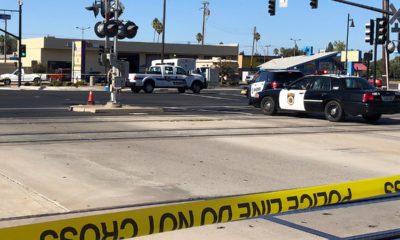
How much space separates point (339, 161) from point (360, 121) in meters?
8.15

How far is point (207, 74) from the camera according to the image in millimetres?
57812

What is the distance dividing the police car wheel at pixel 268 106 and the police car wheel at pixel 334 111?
7.49 feet

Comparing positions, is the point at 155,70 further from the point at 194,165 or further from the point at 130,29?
the point at 194,165

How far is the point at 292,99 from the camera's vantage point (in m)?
17.8

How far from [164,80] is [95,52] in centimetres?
4196

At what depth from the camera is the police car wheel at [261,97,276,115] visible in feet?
61.5

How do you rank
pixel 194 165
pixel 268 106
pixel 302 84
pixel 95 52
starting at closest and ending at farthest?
1. pixel 194 165
2. pixel 302 84
3. pixel 268 106
4. pixel 95 52

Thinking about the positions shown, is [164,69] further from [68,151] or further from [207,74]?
[68,151]

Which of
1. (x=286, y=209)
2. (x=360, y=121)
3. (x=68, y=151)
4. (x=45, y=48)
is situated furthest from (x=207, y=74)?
(x=286, y=209)

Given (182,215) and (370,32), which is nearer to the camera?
(182,215)

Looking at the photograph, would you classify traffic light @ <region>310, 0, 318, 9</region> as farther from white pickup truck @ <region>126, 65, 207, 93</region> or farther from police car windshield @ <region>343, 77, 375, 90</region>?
police car windshield @ <region>343, 77, 375, 90</region>

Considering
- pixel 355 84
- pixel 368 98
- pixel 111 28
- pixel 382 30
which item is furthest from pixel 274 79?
pixel 382 30

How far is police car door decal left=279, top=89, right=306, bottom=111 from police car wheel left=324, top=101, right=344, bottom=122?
0.90m

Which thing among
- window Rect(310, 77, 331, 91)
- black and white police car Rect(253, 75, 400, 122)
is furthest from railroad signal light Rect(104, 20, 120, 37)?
window Rect(310, 77, 331, 91)
